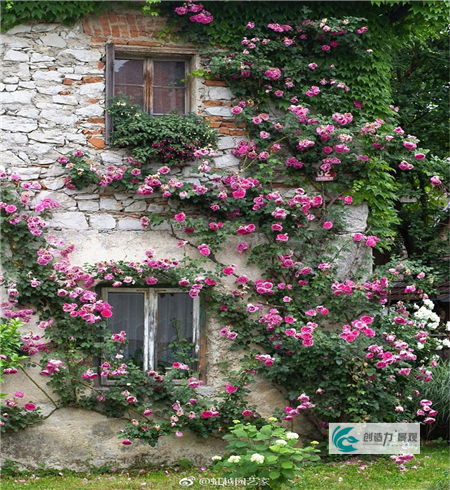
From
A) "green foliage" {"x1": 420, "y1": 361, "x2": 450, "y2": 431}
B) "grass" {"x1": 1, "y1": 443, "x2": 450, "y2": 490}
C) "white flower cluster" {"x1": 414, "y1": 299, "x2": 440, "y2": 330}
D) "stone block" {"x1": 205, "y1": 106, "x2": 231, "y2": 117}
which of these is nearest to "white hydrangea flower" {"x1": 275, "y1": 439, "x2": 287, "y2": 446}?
"grass" {"x1": 1, "y1": 443, "x2": 450, "y2": 490}

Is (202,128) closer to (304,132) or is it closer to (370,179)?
(304,132)

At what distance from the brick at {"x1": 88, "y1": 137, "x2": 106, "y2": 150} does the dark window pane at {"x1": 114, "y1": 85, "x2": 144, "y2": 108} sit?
20.7 inches

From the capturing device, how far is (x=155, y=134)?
7547mm

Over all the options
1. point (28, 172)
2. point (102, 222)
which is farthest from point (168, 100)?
point (28, 172)

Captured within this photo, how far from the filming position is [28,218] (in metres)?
7.40

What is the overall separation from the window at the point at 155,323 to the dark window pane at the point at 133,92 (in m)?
1.89

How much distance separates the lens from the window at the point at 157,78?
26.0 ft

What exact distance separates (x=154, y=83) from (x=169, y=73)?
19cm

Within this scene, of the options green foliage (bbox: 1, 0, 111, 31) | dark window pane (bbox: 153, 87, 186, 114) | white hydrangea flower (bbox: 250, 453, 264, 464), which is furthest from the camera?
dark window pane (bbox: 153, 87, 186, 114)

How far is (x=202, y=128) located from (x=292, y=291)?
1.81 meters

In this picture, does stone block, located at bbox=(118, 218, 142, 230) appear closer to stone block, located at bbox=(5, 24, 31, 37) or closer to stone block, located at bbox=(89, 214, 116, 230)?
A: stone block, located at bbox=(89, 214, 116, 230)

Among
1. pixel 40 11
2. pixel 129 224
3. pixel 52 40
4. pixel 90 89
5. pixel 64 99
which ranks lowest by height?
pixel 129 224

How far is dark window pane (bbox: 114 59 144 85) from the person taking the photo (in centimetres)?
793

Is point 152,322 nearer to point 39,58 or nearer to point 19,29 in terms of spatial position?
point 39,58
